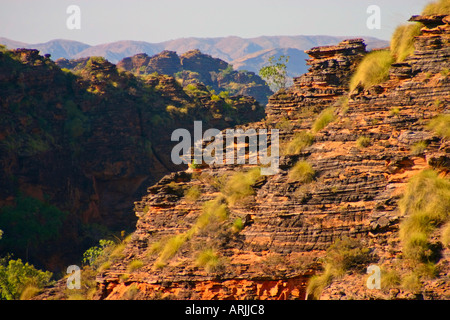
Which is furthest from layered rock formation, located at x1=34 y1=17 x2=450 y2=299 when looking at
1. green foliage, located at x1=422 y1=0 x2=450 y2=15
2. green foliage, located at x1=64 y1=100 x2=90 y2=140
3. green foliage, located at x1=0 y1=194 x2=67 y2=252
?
green foliage, located at x1=64 y1=100 x2=90 y2=140

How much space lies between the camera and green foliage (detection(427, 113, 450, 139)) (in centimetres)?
1712

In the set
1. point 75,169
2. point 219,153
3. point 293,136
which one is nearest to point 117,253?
point 219,153

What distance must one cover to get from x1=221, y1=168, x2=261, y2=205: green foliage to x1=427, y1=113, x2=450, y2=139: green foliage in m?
5.70

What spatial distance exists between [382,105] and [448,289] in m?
6.53

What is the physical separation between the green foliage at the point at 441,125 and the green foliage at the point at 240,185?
18.7 feet

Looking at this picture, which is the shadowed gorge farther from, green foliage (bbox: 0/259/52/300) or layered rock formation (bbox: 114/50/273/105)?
layered rock formation (bbox: 114/50/273/105)

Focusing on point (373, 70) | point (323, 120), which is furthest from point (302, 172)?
point (373, 70)

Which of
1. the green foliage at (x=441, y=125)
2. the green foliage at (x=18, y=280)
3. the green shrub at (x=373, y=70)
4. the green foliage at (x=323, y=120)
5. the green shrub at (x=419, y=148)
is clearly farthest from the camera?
the green foliage at (x=18, y=280)

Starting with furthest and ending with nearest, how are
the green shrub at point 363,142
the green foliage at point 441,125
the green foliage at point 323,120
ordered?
the green foliage at point 323,120
the green shrub at point 363,142
the green foliage at point 441,125

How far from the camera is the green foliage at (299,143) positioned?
781 inches

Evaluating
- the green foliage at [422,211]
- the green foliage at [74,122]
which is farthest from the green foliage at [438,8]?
the green foliage at [74,122]

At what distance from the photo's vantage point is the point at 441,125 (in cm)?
1734

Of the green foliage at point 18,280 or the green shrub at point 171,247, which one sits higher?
the green shrub at point 171,247

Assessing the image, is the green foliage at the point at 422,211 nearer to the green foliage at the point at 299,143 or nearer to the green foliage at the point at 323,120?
the green foliage at the point at 299,143
